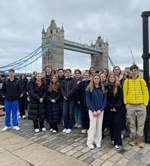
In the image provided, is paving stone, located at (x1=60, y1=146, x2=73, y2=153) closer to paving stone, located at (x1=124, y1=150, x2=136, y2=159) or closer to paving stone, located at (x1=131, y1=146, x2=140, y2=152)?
paving stone, located at (x1=124, y1=150, x2=136, y2=159)

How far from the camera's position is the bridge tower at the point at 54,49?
42031mm

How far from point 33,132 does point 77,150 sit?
145cm

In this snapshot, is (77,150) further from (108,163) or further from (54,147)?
(108,163)

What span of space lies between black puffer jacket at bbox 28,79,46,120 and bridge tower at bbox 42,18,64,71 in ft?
124

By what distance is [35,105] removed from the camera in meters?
3.70

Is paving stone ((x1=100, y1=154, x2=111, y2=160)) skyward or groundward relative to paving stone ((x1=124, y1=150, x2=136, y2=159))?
groundward

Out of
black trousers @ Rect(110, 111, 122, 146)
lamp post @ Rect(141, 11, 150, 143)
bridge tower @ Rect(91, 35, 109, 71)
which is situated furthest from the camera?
bridge tower @ Rect(91, 35, 109, 71)

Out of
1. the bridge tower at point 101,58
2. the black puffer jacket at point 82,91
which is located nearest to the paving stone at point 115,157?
the black puffer jacket at point 82,91

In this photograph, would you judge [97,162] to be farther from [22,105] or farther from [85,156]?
[22,105]

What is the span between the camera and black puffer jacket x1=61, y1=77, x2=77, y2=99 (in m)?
3.62

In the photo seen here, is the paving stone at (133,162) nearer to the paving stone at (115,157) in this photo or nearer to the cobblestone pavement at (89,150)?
the cobblestone pavement at (89,150)

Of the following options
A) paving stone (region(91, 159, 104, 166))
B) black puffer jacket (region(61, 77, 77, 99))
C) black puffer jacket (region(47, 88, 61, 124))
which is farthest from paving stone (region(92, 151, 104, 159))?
black puffer jacket (region(61, 77, 77, 99))

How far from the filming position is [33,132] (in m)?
3.70

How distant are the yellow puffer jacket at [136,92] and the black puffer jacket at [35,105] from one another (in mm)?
1999
